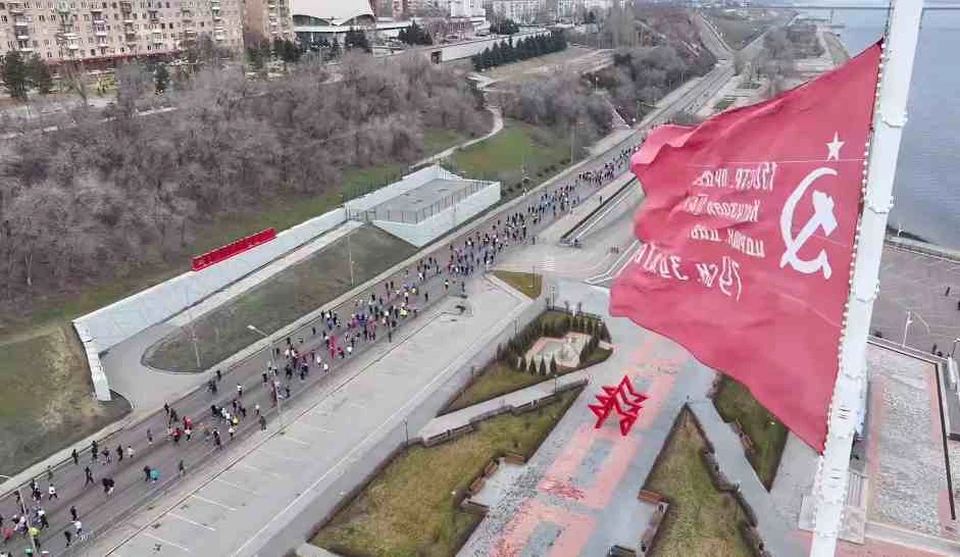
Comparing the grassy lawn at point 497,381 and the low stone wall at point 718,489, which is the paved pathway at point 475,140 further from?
the low stone wall at point 718,489

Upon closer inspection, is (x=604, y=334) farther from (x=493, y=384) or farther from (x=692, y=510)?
(x=692, y=510)

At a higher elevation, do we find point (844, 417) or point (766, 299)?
point (766, 299)

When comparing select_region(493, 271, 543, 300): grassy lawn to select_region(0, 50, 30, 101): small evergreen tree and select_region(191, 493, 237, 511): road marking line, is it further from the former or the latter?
select_region(0, 50, 30, 101): small evergreen tree

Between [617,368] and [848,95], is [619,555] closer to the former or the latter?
[617,368]

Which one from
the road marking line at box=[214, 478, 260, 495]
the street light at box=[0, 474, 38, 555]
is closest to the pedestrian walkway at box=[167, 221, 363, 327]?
the street light at box=[0, 474, 38, 555]

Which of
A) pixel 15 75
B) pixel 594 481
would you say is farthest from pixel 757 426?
pixel 15 75

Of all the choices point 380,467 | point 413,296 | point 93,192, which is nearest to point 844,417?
point 380,467

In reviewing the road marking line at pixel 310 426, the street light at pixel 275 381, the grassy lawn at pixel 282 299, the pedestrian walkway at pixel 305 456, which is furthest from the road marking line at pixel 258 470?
the grassy lawn at pixel 282 299
